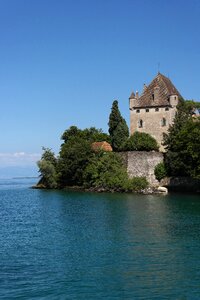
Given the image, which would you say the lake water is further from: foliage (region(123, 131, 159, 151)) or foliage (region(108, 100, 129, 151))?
foliage (region(108, 100, 129, 151))

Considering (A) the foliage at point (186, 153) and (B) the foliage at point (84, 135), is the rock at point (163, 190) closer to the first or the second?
(A) the foliage at point (186, 153)

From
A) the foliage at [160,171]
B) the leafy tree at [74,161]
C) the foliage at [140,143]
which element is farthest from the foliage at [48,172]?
the foliage at [160,171]

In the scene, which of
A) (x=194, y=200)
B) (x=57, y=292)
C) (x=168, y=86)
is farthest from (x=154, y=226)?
(x=168, y=86)

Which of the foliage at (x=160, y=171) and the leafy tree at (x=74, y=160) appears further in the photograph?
the leafy tree at (x=74, y=160)

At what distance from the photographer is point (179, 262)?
20.4 m

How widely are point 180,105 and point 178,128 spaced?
5.34 meters

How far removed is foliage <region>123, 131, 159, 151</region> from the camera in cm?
6644

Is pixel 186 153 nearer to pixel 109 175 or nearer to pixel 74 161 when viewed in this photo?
pixel 109 175

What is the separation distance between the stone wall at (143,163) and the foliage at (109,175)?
1310 mm

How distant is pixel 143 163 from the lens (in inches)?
2562

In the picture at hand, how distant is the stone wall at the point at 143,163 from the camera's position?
213 feet

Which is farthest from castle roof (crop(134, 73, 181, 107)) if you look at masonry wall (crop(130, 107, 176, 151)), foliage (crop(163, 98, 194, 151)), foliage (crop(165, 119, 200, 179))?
foliage (crop(165, 119, 200, 179))

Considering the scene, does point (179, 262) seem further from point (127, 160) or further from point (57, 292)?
point (127, 160)

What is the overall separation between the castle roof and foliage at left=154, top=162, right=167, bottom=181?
10689 millimetres
